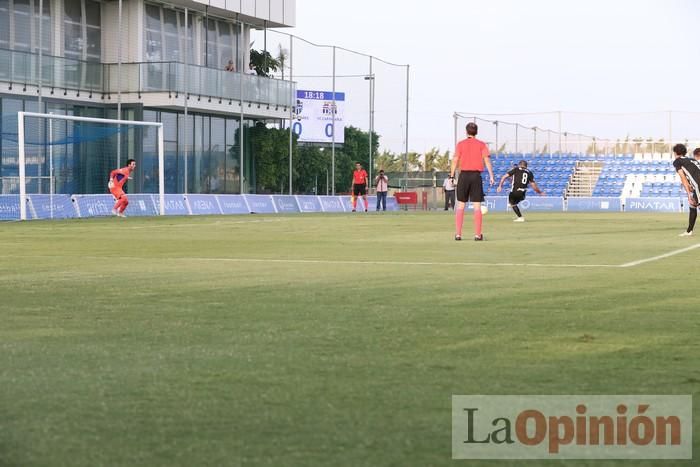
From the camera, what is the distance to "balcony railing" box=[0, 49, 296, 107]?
42.6 metres

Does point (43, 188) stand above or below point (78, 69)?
below

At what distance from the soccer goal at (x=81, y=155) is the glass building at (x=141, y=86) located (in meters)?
0.05

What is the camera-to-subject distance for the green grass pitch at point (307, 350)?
4.76m

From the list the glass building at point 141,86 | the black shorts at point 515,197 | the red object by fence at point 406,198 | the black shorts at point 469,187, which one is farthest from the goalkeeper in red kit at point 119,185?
the red object by fence at point 406,198

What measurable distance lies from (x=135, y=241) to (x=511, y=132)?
4375 centimetres

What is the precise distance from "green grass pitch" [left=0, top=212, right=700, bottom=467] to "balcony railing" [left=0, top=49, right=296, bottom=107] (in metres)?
28.4

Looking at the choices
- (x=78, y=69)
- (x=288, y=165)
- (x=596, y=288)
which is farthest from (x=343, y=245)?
(x=288, y=165)

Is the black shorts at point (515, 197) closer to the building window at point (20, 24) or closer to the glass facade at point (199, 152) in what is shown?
the glass facade at point (199, 152)

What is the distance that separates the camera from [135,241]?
2161 cm

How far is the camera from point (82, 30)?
157ft

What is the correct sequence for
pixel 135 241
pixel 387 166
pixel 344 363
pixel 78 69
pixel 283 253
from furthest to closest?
pixel 387 166 < pixel 78 69 < pixel 135 241 < pixel 283 253 < pixel 344 363

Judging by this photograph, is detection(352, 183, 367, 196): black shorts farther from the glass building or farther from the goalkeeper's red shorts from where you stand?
the goalkeeper's red shorts

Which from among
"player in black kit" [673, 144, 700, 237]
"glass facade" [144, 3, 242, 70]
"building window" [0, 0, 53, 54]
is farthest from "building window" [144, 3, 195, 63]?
"player in black kit" [673, 144, 700, 237]

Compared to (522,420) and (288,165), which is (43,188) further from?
(522,420)
